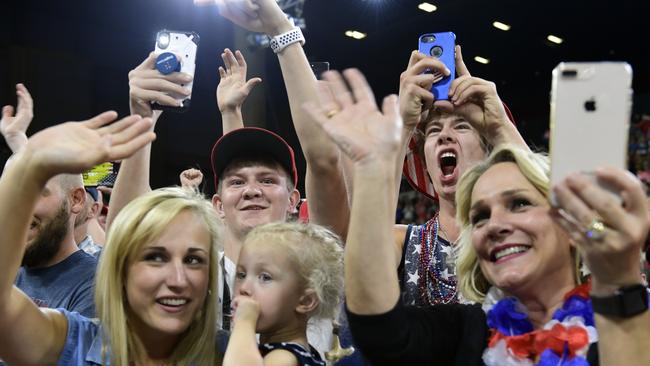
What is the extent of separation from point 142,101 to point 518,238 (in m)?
1.04

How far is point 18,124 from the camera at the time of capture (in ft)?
7.20

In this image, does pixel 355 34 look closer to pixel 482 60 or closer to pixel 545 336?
pixel 482 60

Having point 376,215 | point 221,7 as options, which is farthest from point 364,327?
point 221,7

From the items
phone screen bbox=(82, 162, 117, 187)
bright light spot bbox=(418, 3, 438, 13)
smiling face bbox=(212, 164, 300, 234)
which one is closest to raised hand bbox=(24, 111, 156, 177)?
smiling face bbox=(212, 164, 300, 234)

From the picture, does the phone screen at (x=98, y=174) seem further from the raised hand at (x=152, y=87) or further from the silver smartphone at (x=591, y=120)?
the silver smartphone at (x=591, y=120)

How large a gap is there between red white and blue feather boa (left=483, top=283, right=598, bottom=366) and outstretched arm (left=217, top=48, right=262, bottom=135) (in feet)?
4.25

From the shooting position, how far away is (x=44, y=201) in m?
2.13

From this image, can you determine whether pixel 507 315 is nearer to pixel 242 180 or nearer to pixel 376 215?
pixel 376 215

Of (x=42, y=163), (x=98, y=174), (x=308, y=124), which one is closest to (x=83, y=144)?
(x=42, y=163)

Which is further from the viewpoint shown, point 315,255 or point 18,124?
point 18,124

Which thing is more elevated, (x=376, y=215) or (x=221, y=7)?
(x=221, y=7)

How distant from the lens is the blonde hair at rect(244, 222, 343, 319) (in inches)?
68.6

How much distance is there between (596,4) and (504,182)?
625 cm

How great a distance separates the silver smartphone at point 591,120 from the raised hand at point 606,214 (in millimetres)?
20
